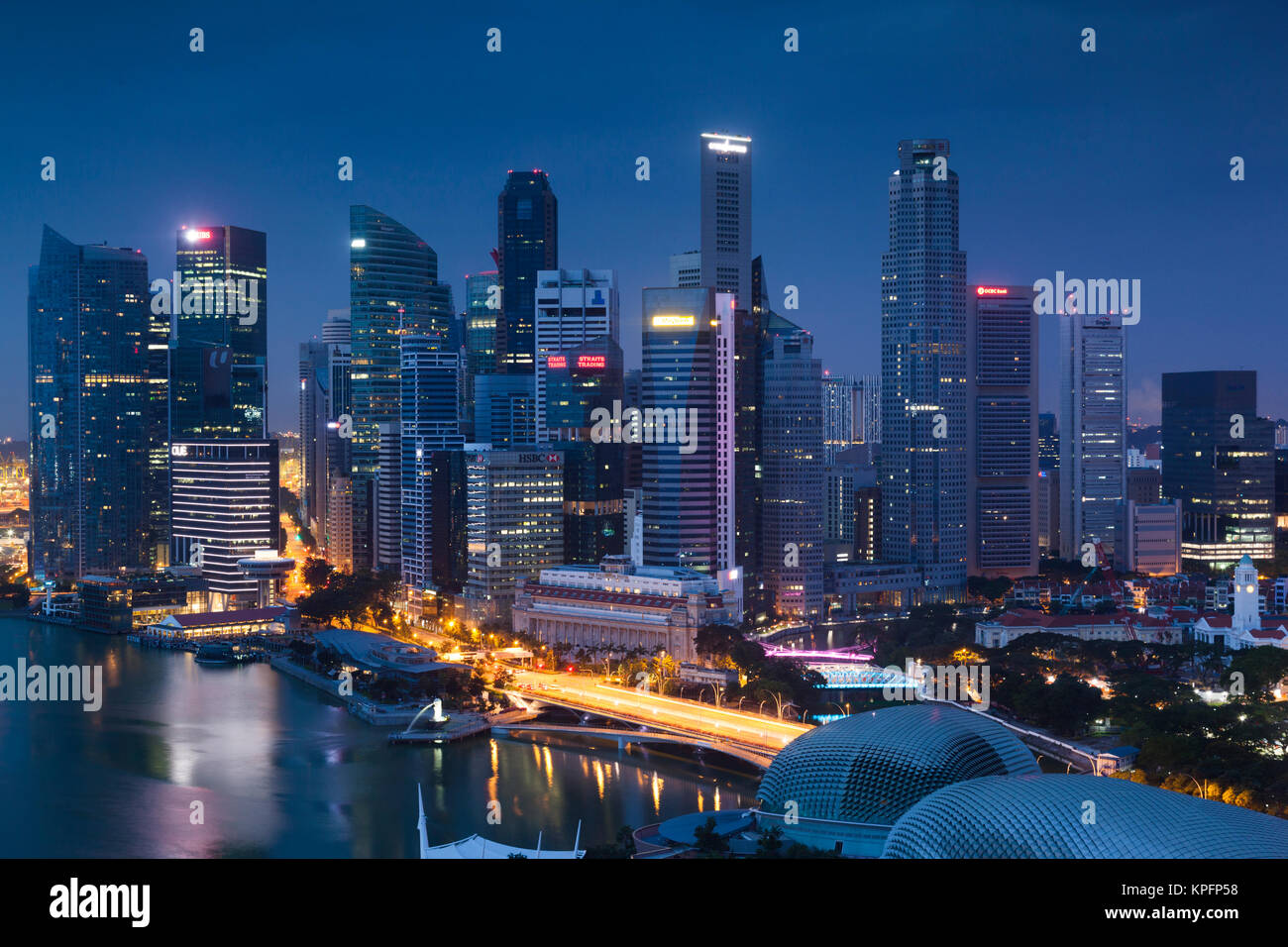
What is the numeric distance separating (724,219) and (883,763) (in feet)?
76.8

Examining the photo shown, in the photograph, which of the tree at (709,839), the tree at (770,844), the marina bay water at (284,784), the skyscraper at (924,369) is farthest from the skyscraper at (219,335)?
the tree at (770,844)

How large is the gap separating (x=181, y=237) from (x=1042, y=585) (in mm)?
26770

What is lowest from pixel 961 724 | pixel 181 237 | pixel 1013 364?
pixel 961 724

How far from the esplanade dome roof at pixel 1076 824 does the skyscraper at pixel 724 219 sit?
24494mm

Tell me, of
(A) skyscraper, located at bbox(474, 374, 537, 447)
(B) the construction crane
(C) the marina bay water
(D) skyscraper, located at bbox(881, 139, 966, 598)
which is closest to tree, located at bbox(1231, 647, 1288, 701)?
(C) the marina bay water

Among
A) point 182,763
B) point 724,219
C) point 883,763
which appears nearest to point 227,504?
point 724,219

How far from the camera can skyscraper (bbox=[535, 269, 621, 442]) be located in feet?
113

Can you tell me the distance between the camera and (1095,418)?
35.3 meters

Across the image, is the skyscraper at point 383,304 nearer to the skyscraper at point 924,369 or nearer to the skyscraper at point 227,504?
the skyscraper at point 227,504

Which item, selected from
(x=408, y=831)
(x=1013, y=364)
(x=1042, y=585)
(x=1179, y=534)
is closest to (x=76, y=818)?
(x=408, y=831)

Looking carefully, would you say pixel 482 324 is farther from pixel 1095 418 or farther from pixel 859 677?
pixel 859 677

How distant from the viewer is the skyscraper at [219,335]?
3497cm

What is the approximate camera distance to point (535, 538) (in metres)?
26.0

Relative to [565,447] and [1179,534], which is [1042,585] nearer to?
[1179,534]
